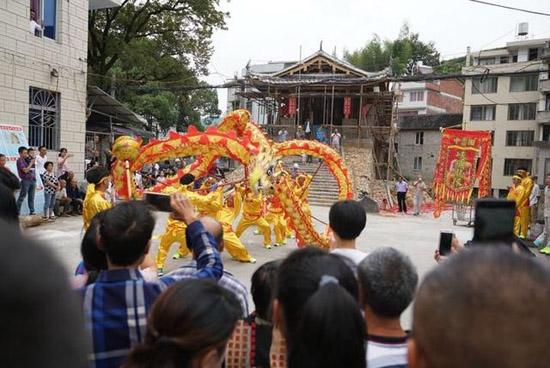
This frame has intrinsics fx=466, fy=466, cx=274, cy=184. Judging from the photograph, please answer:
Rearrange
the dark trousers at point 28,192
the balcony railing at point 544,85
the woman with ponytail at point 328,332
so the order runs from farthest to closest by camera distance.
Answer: the balcony railing at point 544,85, the dark trousers at point 28,192, the woman with ponytail at point 328,332

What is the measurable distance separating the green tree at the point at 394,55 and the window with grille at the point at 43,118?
1080 inches

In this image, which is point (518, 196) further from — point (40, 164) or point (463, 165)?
point (40, 164)

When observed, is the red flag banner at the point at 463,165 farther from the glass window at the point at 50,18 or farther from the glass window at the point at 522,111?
the glass window at the point at 522,111

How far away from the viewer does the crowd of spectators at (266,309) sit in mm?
648

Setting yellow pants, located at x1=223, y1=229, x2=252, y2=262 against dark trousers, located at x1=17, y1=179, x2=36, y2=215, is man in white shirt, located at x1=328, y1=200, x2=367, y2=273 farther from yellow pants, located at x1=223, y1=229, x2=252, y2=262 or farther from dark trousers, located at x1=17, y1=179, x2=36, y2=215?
dark trousers, located at x1=17, y1=179, x2=36, y2=215

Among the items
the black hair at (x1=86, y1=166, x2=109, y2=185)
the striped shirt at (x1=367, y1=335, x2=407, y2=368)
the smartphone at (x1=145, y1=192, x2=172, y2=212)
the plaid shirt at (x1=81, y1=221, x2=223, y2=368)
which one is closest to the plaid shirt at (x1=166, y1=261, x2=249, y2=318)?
the plaid shirt at (x1=81, y1=221, x2=223, y2=368)

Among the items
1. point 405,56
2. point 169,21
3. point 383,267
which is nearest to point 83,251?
point 383,267

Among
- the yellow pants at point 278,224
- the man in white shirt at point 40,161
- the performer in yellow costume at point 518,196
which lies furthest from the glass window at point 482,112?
the man in white shirt at point 40,161

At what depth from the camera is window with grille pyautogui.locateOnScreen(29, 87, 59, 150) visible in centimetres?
1060

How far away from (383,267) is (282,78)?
76.9 feet

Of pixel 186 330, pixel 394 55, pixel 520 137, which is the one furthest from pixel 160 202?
pixel 394 55

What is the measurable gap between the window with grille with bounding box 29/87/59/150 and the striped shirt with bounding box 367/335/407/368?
425 inches

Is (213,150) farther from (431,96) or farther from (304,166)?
(431,96)

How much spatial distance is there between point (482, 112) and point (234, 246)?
24510 mm
